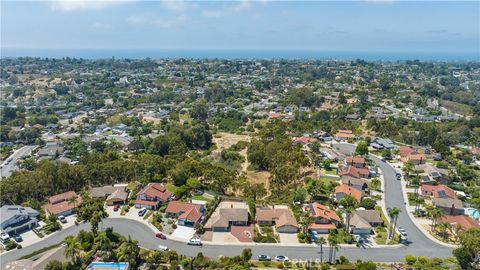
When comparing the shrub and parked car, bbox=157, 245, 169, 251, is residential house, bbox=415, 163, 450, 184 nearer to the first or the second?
the shrub

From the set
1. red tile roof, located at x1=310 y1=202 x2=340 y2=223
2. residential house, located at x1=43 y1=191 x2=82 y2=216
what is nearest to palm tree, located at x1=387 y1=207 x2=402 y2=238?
red tile roof, located at x1=310 y1=202 x2=340 y2=223

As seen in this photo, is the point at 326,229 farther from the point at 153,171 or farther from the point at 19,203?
the point at 19,203

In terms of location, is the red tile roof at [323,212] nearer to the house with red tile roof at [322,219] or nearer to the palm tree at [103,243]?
the house with red tile roof at [322,219]

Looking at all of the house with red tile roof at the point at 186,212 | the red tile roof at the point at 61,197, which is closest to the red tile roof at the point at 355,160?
the house with red tile roof at the point at 186,212

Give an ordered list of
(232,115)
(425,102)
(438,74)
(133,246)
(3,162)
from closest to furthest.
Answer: (133,246)
(3,162)
(232,115)
(425,102)
(438,74)

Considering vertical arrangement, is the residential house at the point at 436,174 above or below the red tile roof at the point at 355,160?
below

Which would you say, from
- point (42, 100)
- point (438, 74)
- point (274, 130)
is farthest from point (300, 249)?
point (438, 74)
